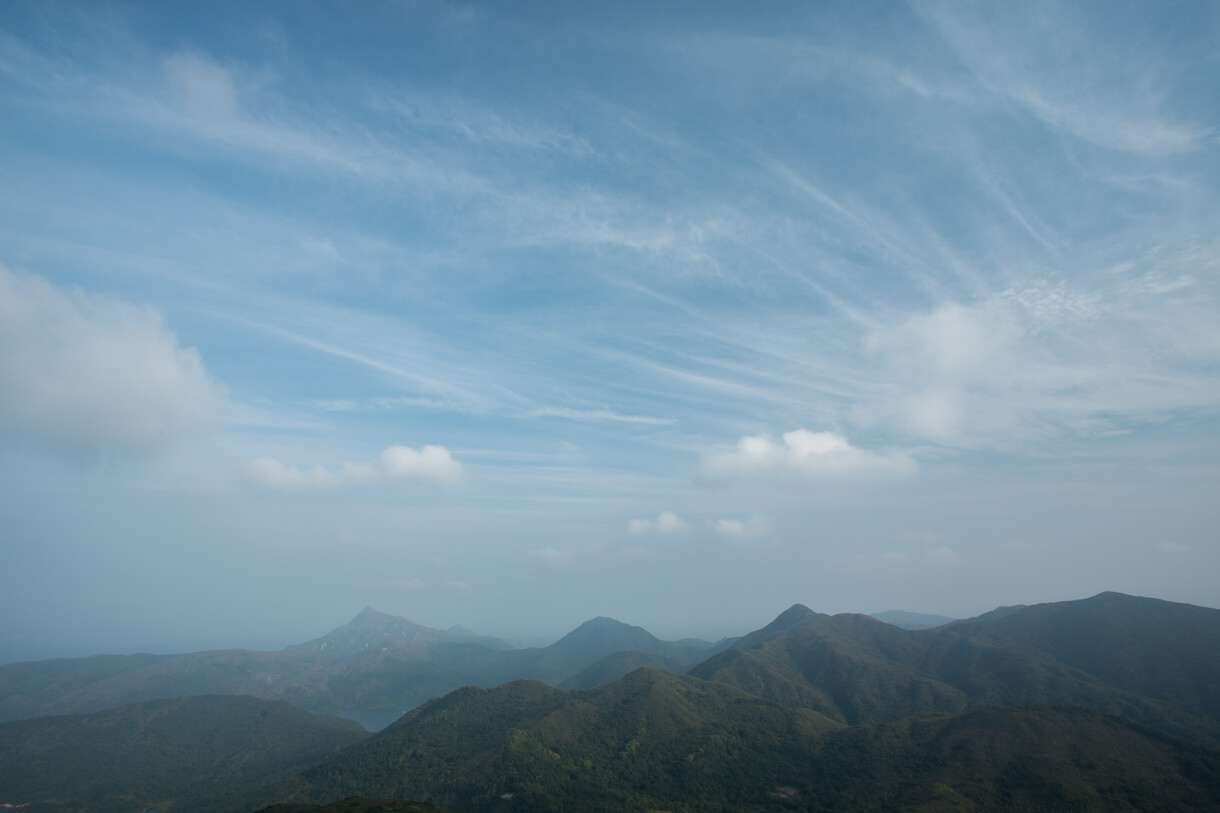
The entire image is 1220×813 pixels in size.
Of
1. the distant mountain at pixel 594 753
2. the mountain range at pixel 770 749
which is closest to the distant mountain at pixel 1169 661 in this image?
the mountain range at pixel 770 749

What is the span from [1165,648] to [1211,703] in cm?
3567

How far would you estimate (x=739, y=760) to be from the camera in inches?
5094

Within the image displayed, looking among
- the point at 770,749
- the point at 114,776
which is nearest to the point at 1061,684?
the point at 770,749

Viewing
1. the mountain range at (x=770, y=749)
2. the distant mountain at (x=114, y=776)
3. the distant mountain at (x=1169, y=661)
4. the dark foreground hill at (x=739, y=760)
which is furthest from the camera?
the distant mountain at (x=1169, y=661)

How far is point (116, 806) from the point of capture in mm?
155750

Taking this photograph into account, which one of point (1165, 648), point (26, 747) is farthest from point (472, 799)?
point (1165, 648)

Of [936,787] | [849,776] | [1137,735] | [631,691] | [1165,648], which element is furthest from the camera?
[1165,648]

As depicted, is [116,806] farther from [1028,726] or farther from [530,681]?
[1028,726]

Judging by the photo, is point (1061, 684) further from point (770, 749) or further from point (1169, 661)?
point (770, 749)

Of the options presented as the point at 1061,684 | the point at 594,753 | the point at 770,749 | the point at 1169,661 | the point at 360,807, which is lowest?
the point at 770,749

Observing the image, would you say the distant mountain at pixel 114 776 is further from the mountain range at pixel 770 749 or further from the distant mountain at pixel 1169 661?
the distant mountain at pixel 1169 661

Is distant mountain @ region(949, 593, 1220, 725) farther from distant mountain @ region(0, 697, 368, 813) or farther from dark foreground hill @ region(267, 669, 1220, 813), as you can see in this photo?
distant mountain @ region(0, 697, 368, 813)

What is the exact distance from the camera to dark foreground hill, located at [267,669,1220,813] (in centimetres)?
9525

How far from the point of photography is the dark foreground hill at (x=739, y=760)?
95250 millimetres
